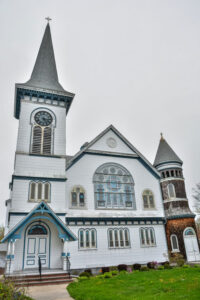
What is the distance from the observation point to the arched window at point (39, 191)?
716 inches

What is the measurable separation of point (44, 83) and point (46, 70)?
8.68 ft

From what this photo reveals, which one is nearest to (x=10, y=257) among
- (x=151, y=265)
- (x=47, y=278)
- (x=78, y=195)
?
(x=47, y=278)

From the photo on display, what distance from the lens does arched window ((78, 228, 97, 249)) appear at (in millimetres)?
18703

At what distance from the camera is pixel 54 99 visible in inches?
875

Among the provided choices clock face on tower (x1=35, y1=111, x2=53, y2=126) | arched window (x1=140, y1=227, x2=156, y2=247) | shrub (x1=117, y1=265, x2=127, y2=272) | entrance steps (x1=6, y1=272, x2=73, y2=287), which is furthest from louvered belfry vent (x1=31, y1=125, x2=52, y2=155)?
arched window (x1=140, y1=227, x2=156, y2=247)

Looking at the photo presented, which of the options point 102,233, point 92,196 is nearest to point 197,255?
point 102,233

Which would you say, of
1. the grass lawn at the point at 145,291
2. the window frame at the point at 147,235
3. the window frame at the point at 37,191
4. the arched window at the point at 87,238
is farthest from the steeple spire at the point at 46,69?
the grass lawn at the point at 145,291

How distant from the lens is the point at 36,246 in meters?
17.2

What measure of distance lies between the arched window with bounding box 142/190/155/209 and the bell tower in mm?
1295

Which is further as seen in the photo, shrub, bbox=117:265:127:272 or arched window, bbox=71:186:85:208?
arched window, bbox=71:186:85:208

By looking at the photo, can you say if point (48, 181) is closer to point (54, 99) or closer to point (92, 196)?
point (92, 196)

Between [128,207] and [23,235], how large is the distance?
9.07 meters

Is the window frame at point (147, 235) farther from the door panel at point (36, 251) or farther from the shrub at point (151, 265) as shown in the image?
the door panel at point (36, 251)

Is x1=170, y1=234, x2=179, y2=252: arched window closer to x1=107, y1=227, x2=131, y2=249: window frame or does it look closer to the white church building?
the white church building
